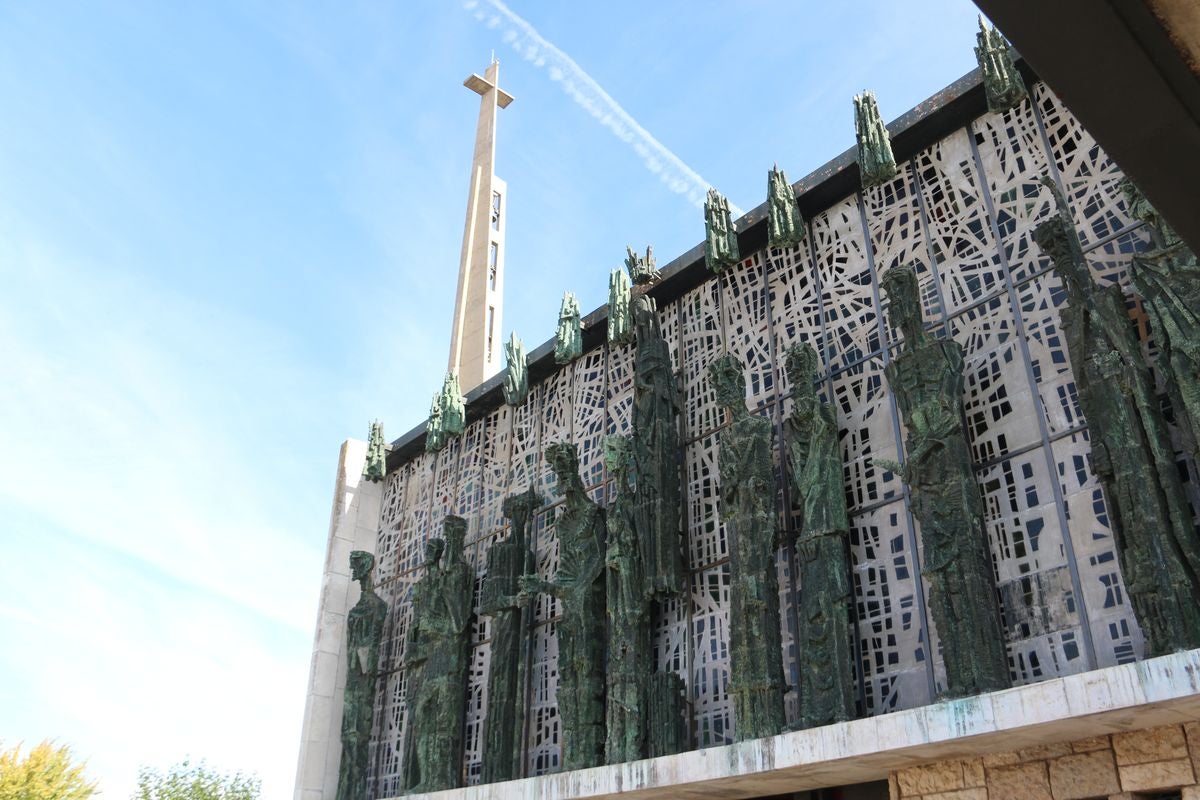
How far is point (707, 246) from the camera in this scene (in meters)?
12.6

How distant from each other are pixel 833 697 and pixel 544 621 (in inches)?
204

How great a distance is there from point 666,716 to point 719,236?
232 inches

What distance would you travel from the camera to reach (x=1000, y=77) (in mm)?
10086

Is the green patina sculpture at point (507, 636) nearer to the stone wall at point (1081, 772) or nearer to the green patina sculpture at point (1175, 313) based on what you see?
the stone wall at point (1081, 772)

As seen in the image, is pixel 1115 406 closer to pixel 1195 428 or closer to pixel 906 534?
pixel 1195 428

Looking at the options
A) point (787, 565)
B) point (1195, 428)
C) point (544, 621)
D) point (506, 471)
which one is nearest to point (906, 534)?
point (787, 565)

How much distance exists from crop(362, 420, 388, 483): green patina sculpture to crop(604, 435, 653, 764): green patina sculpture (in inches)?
304

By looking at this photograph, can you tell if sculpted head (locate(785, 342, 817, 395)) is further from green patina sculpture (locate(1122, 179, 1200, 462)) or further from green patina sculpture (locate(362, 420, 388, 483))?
green patina sculpture (locate(362, 420, 388, 483))

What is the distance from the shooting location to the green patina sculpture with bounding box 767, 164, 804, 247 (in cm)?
1169

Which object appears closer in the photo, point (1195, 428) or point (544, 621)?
point (1195, 428)

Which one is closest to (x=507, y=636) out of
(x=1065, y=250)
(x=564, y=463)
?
(x=564, y=463)

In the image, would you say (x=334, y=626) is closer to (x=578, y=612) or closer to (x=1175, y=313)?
(x=578, y=612)

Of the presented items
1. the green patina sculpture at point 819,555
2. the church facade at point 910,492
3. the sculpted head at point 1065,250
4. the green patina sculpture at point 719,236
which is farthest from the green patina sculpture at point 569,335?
the sculpted head at point 1065,250

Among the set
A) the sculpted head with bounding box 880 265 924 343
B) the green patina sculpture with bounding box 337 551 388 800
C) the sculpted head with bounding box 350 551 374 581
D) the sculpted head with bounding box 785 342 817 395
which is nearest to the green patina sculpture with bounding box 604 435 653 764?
the sculpted head with bounding box 785 342 817 395
